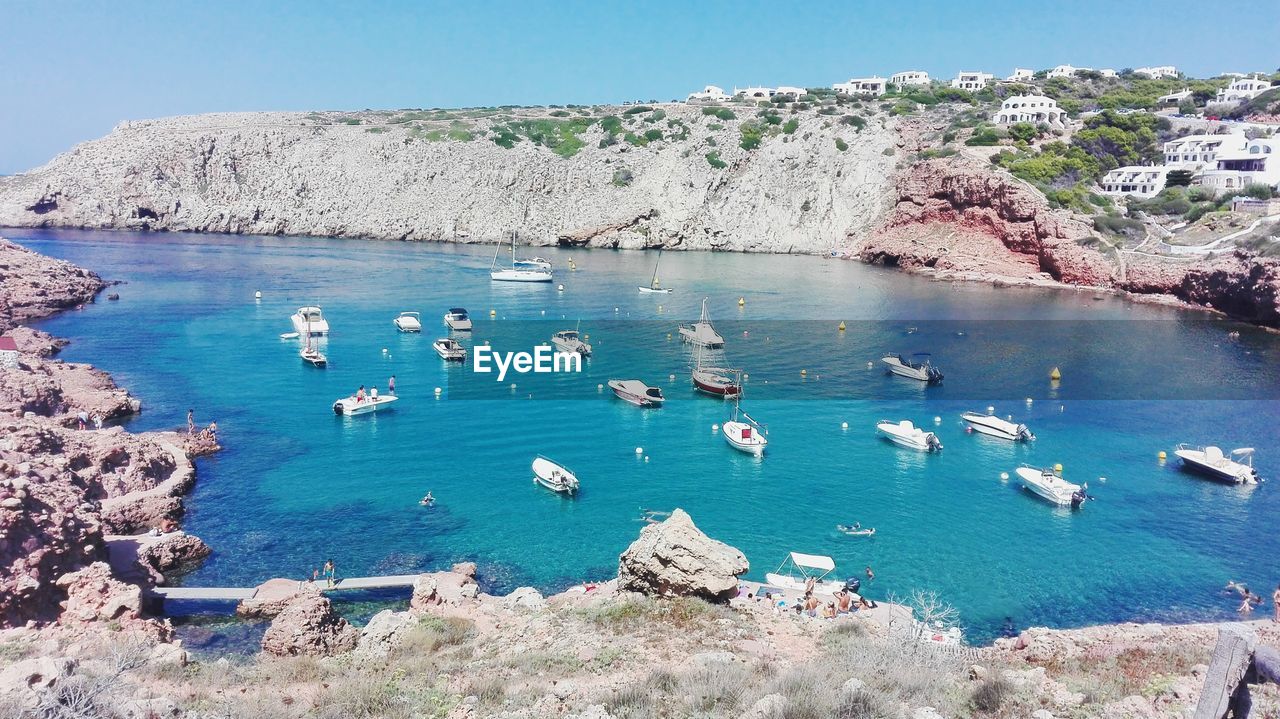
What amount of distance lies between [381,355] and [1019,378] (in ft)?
128

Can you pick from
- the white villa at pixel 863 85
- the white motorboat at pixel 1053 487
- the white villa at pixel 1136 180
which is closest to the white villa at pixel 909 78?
the white villa at pixel 863 85

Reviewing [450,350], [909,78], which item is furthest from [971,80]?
[450,350]

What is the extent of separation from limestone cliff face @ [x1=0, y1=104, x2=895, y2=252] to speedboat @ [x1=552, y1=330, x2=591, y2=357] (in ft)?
202

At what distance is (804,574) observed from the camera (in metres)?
23.9

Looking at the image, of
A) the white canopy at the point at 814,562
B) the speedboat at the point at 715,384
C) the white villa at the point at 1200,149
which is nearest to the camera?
the white canopy at the point at 814,562

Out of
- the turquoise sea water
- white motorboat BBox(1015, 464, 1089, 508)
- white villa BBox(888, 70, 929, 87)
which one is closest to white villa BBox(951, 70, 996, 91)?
white villa BBox(888, 70, 929, 87)

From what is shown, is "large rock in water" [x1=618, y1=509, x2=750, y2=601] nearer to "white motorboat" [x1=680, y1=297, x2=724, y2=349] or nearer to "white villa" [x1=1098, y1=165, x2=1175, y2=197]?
"white motorboat" [x1=680, y1=297, x2=724, y2=349]

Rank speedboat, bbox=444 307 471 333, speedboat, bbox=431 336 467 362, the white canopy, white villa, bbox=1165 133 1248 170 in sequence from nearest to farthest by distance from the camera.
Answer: the white canopy → speedboat, bbox=431 336 467 362 → speedboat, bbox=444 307 471 333 → white villa, bbox=1165 133 1248 170

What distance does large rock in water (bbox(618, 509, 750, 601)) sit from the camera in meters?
16.4

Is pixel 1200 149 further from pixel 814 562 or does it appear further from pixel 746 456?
pixel 814 562

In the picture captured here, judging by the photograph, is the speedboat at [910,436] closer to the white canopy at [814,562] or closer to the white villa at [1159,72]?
the white canopy at [814,562]

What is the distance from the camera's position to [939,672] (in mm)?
12719

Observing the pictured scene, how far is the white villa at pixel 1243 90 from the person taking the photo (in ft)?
391

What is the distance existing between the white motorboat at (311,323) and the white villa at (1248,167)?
88.7 metres
